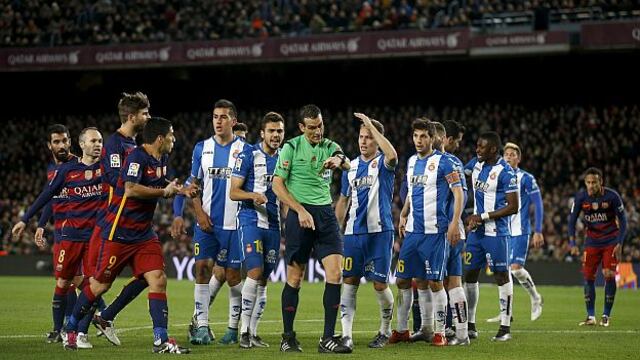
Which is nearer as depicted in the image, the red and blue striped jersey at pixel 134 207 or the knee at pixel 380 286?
the red and blue striped jersey at pixel 134 207

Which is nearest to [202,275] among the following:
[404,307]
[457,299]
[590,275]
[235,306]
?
[235,306]

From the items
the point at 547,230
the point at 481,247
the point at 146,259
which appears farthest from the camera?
the point at 547,230

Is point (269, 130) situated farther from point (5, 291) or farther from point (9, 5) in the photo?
point (9, 5)

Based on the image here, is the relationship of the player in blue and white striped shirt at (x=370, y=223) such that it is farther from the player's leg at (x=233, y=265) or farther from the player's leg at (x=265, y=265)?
the player's leg at (x=233, y=265)

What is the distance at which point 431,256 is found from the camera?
39.1ft

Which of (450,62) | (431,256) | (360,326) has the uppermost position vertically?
(450,62)

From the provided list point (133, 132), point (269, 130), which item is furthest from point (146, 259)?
point (269, 130)

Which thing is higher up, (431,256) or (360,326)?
(431,256)

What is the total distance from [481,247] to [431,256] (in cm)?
160

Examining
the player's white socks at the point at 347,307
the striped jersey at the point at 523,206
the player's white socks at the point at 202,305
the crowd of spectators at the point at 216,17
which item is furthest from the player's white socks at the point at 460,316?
the crowd of spectators at the point at 216,17

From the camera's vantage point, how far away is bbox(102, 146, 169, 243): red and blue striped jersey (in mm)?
10500

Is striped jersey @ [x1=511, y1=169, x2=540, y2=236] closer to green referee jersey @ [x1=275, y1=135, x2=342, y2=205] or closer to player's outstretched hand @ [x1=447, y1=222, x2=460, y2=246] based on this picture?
player's outstretched hand @ [x1=447, y1=222, x2=460, y2=246]

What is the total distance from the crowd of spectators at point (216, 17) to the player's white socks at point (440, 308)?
23860 mm

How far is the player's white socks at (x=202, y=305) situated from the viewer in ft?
39.7
